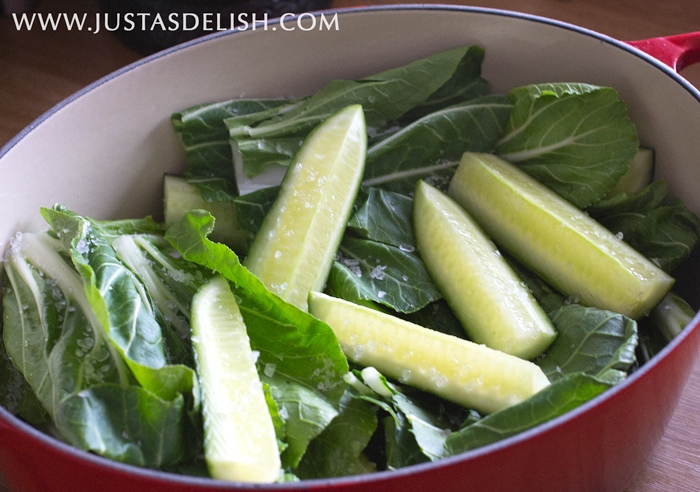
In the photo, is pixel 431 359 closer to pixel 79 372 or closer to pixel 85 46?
pixel 79 372

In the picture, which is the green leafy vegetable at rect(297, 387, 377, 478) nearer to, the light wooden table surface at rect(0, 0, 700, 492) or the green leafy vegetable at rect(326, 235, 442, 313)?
the green leafy vegetable at rect(326, 235, 442, 313)

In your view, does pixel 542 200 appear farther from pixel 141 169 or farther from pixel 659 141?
pixel 141 169

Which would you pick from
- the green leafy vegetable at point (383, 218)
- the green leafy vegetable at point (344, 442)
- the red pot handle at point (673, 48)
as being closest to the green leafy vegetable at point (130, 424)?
the green leafy vegetable at point (344, 442)

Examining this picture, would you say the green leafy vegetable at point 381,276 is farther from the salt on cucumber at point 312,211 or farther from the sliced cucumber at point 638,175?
the sliced cucumber at point 638,175

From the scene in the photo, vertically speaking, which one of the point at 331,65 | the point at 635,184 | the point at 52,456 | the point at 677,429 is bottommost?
the point at 677,429

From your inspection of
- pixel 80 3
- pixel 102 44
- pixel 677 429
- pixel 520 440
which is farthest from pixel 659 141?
pixel 80 3

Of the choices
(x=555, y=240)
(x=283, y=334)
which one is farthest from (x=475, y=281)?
(x=283, y=334)
